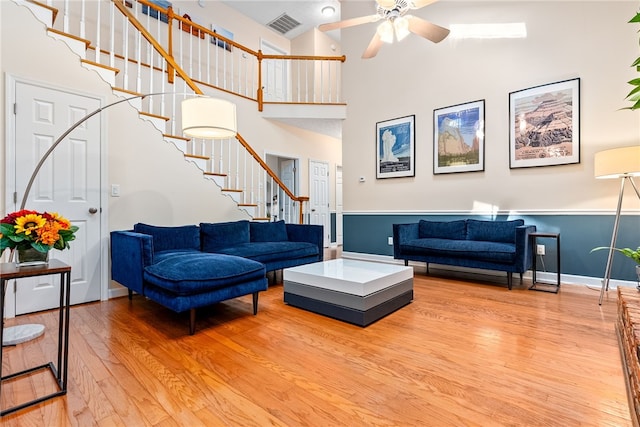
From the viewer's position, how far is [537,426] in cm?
125

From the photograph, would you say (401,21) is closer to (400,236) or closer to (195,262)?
(400,236)

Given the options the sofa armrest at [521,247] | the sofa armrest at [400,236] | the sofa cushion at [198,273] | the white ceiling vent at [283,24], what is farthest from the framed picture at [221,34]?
the sofa armrest at [521,247]

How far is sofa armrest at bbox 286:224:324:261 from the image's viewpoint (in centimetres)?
414

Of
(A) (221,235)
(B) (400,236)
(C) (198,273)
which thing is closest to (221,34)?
(A) (221,235)

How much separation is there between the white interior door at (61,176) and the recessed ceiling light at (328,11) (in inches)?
191

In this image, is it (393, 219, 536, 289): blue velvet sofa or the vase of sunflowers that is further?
(393, 219, 536, 289): blue velvet sofa

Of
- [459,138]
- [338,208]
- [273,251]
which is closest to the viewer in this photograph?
[273,251]

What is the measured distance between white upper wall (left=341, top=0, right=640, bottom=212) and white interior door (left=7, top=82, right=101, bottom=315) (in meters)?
3.85

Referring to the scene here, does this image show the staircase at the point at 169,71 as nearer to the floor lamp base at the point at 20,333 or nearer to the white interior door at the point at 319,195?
the white interior door at the point at 319,195

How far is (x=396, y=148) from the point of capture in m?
4.98

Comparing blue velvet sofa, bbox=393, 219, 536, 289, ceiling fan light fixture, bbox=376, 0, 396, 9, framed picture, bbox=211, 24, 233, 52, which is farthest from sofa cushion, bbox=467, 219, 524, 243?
framed picture, bbox=211, 24, 233, 52

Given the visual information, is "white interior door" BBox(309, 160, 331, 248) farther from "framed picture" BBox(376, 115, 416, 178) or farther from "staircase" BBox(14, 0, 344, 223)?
"framed picture" BBox(376, 115, 416, 178)

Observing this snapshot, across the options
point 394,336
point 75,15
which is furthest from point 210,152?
point 394,336

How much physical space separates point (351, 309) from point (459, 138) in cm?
320
